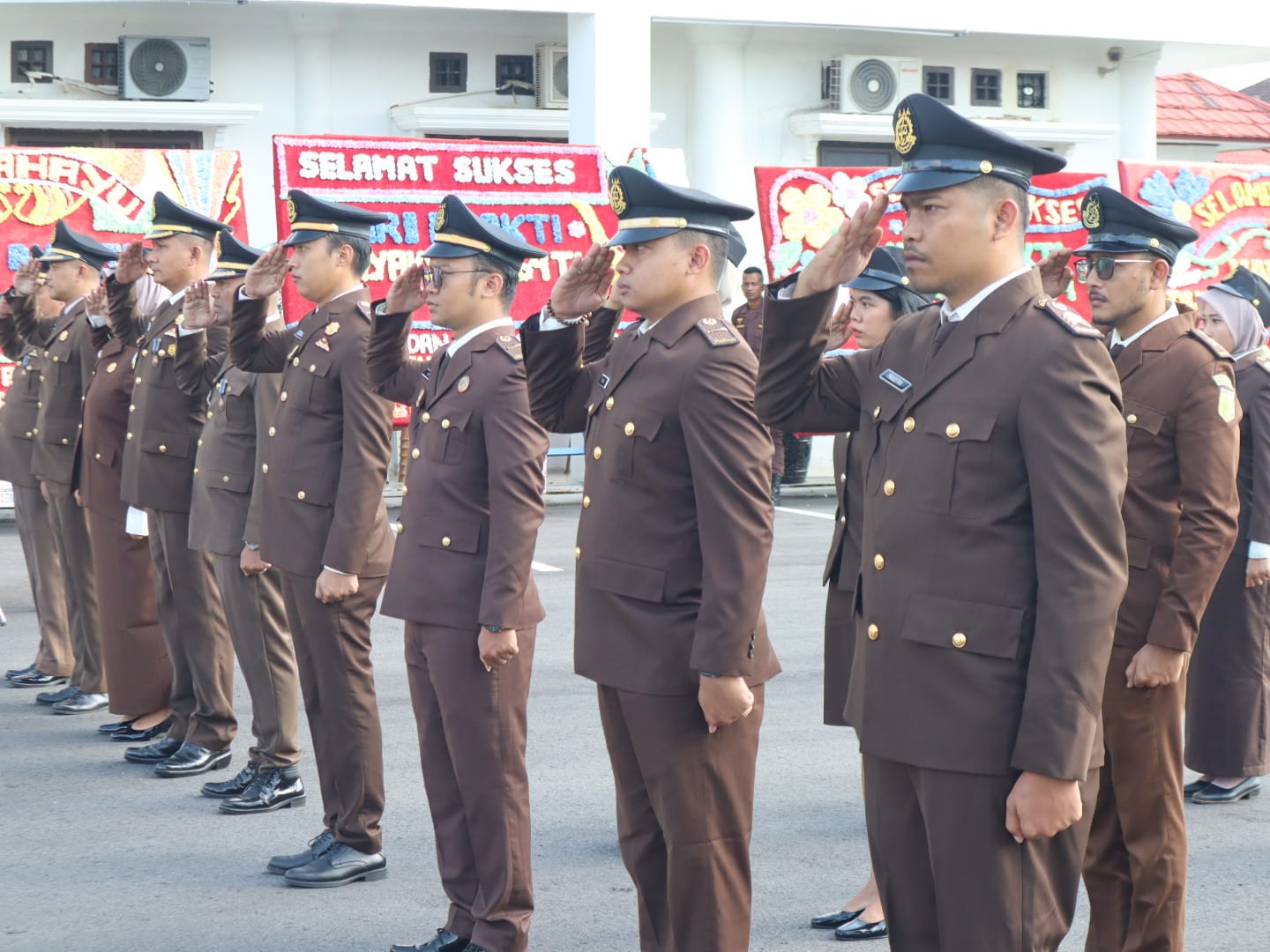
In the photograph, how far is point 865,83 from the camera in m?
17.5

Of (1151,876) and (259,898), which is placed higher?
(1151,876)

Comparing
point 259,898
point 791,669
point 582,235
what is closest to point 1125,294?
point 259,898

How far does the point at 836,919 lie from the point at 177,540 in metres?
3.27

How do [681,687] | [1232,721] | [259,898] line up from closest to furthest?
[681,687], [259,898], [1232,721]

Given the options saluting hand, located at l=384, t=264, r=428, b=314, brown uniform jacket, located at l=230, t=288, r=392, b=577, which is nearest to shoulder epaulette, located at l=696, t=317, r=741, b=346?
saluting hand, located at l=384, t=264, r=428, b=314

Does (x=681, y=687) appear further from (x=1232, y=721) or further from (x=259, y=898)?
(x=1232, y=721)

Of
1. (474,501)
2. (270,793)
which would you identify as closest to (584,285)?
(474,501)

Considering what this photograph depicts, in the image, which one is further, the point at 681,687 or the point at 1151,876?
the point at 1151,876

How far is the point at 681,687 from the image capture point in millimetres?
3717

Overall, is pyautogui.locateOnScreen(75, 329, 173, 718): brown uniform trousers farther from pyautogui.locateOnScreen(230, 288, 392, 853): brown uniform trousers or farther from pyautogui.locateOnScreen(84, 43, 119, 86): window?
pyautogui.locateOnScreen(84, 43, 119, 86): window

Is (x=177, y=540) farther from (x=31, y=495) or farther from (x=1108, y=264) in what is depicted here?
(x=1108, y=264)

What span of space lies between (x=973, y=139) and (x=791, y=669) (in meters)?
5.43

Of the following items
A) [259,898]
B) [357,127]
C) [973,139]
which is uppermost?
[357,127]

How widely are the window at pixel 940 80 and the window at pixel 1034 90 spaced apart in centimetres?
87
